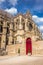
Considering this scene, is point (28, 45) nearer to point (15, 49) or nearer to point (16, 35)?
point (15, 49)

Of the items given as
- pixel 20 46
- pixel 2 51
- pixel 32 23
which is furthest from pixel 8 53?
pixel 32 23

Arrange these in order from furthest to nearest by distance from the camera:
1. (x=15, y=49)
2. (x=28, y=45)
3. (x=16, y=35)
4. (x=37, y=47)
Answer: (x=16, y=35), (x=15, y=49), (x=28, y=45), (x=37, y=47)

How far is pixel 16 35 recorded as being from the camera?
5931cm

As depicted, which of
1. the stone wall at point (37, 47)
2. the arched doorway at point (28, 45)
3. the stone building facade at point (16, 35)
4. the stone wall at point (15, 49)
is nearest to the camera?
the stone wall at point (37, 47)

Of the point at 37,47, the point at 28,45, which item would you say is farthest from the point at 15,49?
the point at 37,47

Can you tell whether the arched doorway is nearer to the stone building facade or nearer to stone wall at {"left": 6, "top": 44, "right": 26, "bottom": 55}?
the stone building facade

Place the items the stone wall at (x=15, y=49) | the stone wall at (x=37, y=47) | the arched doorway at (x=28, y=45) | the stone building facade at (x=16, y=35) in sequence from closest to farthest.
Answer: the stone wall at (x=37, y=47) < the arched doorway at (x=28, y=45) < the stone wall at (x=15, y=49) < the stone building facade at (x=16, y=35)

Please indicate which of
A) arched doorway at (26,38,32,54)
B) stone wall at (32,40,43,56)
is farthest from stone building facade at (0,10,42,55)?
stone wall at (32,40,43,56)

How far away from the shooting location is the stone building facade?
4648 cm

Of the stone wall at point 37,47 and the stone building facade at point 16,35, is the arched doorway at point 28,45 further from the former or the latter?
the stone wall at point 37,47

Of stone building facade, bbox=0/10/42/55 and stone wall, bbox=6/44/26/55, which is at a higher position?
stone building facade, bbox=0/10/42/55

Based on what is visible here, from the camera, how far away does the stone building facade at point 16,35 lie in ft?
152

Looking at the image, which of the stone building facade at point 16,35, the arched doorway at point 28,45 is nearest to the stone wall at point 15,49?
the stone building facade at point 16,35

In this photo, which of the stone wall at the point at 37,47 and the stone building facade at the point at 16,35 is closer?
the stone wall at the point at 37,47
